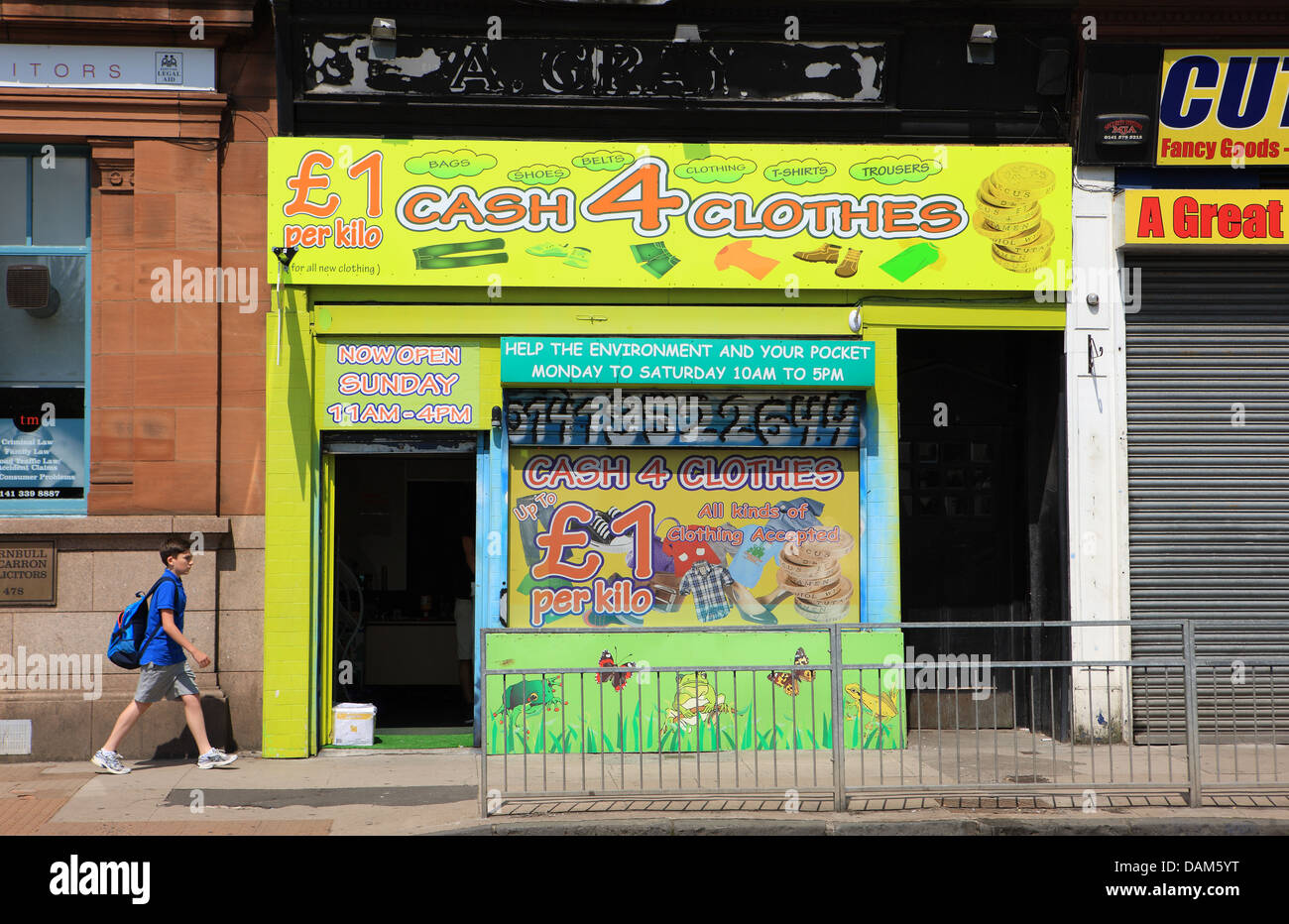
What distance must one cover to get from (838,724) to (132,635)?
5380mm

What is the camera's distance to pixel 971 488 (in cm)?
1115

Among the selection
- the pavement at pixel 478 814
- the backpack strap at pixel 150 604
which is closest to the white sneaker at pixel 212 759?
the pavement at pixel 478 814

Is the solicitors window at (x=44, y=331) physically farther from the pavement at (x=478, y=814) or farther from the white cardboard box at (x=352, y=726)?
the white cardboard box at (x=352, y=726)

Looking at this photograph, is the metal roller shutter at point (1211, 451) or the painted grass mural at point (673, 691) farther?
the metal roller shutter at point (1211, 451)

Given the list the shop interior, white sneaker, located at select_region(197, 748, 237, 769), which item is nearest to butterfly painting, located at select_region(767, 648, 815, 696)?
the shop interior

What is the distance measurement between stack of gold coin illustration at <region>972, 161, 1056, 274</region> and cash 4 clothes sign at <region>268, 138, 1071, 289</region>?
1 cm

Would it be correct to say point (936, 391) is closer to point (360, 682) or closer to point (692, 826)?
point (692, 826)

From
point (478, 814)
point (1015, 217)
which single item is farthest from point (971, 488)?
point (478, 814)

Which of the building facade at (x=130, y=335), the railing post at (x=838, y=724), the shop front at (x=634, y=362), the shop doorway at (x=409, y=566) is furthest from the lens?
the shop doorway at (x=409, y=566)

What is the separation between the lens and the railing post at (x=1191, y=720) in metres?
7.84

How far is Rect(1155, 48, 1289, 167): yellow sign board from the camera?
34.0ft

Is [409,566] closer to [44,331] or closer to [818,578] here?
[44,331]

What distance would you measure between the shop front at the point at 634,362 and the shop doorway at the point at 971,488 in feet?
1.45

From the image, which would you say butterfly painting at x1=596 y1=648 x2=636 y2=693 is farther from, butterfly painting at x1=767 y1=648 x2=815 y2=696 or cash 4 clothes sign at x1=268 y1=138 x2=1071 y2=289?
cash 4 clothes sign at x1=268 y1=138 x2=1071 y2=289
